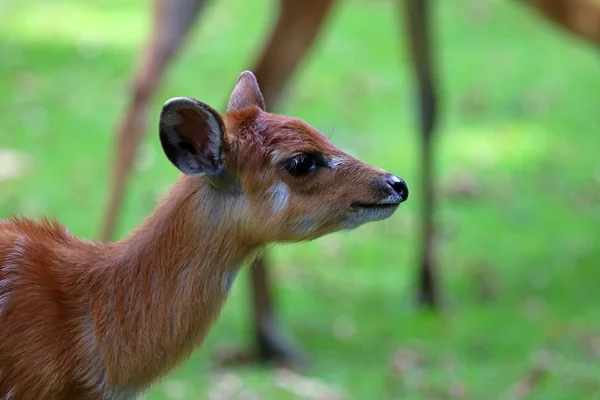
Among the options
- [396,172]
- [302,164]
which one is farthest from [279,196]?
[396,172]

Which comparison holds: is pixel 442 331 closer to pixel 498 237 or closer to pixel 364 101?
pixel 498 237

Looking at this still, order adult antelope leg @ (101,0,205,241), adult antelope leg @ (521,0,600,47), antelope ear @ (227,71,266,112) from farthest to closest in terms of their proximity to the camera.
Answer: adult antelope leg @ (521,0,600,47), adult antelope leg @ (101,0,205,241), antelope ear @ (227,71,266,112)

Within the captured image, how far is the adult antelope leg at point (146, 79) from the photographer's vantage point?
621 centimetres

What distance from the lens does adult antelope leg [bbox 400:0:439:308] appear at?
759cm

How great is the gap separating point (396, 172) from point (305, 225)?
5338 millimetres

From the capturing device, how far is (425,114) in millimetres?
7602

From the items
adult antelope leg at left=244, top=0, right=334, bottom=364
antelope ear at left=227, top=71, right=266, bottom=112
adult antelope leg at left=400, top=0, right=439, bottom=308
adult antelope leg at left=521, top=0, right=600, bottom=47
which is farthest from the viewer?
adult antelope leg at left=400, top=0, right=439, bottom=308

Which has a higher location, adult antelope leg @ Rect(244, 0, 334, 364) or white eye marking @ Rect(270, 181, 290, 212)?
adult antelope leg @ Rect(244, 0, 334, 364)

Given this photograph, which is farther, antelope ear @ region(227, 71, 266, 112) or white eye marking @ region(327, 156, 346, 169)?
antelope ear @ region(227, 71, 266, 112)

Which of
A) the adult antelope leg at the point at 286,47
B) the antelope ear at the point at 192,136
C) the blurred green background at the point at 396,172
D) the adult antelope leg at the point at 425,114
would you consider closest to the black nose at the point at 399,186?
the antelope ear at the point at 192,136

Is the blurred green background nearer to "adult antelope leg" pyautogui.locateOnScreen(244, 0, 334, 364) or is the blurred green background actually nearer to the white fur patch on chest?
"adult antelope leg" pyautogui.locateOnScreen(244, 0, 334, 364)

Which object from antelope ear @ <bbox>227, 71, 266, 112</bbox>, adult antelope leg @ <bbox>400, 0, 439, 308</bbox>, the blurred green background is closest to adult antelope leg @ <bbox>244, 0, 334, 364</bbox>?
the blurred green background

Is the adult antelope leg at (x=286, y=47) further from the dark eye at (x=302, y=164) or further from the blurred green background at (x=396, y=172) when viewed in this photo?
the dark eye at (x=302, y=164)

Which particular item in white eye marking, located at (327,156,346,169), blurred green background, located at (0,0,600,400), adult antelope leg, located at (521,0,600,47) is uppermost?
adult antelope leg, located at (521,0,600,47)
